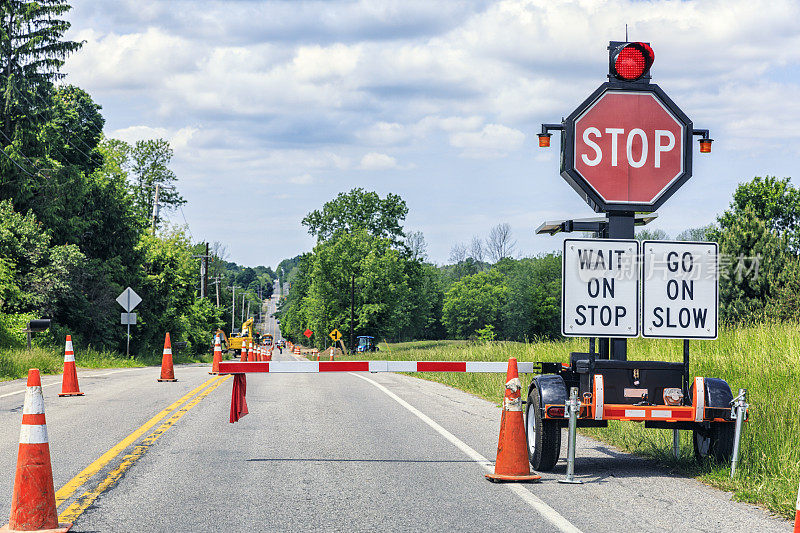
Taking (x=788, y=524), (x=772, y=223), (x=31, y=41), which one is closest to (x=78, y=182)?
(x=31, y=41)

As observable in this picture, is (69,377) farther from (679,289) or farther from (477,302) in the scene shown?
(477,302)

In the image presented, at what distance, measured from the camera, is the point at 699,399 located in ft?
26.1

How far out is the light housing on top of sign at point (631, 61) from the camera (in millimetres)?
9195

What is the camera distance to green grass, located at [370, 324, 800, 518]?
7.30 m

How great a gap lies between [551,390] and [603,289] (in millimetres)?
1235

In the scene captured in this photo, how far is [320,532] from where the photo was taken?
231 inches

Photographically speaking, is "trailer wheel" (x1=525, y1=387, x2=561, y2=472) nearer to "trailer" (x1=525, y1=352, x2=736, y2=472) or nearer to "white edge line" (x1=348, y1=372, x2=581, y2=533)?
"trailer" (x1=525, y1=352, x2=736, y2=472)

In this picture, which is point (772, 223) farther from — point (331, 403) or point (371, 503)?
point (371, 503)

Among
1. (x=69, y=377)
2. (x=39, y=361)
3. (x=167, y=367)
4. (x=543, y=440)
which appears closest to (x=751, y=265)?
(x=167, y=367)

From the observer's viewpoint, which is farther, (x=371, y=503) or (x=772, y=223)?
(x=772, y=223)

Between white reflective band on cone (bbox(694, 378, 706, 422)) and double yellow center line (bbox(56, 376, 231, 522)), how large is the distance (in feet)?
17.8

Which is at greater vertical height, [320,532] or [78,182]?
[78,182]

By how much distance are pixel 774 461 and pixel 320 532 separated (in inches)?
173

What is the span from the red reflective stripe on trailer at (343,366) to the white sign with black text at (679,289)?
2988 mm
